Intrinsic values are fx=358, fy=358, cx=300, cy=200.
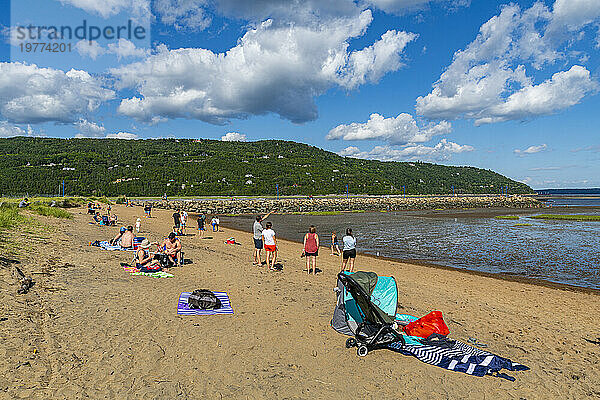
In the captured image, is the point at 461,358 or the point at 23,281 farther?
the point at 23,281

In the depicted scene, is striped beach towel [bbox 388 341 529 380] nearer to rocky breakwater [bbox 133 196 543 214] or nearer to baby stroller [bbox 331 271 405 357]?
baby stroller [bbox 331 271 405 357]

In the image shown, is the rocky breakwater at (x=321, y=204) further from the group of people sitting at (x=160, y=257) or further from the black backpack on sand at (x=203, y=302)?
the black backpack on sand at (x=203, y=302)

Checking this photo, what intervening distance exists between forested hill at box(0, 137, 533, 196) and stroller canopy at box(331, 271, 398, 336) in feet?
267

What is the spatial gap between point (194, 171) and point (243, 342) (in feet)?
320

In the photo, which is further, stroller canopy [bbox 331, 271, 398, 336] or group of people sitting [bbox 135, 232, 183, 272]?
group of people sitting [bbox 135, 232, 183, 272]

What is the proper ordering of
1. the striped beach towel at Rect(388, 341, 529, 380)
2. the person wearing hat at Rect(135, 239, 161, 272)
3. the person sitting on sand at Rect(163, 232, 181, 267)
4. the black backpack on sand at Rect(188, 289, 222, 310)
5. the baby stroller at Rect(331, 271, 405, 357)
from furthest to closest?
the person sitting on sand at Rect(163, 232, 181, 267)
the person wearing hat at Rect(135, 239, 161, 272)
the black backpack on sand at Rect(188, 289, 222, 310)
the baby stroller at Rect(331, 271, 405, 357)
the striped beach towel at Rect(388, 341, 529, 380)

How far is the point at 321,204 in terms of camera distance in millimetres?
71375

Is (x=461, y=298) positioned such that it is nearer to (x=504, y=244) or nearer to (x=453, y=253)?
(x=453, y=253)

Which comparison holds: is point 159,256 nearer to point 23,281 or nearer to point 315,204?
point 23,281

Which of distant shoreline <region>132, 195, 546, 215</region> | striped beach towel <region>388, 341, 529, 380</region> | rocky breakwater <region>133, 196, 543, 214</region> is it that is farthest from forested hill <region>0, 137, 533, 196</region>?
striped beach towel <region>388, 341, 529, 380</region>

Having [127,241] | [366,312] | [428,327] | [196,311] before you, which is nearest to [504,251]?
[428,327]

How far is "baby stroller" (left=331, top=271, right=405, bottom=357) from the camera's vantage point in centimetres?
644

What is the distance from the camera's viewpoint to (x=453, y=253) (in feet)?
68.6

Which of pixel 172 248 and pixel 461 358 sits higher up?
pixel 172 248
